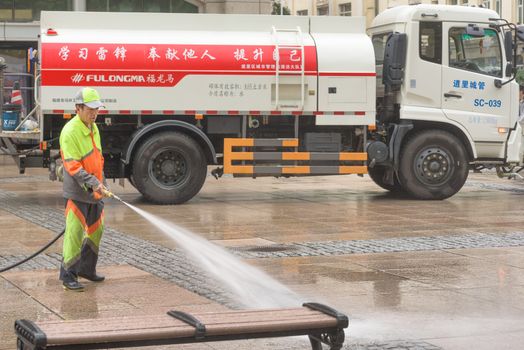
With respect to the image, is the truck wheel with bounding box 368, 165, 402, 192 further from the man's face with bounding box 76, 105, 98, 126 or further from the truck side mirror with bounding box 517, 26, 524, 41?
the man's face with bounding box 76, 105, 98, 126

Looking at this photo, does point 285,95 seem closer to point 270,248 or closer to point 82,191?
point 270,248

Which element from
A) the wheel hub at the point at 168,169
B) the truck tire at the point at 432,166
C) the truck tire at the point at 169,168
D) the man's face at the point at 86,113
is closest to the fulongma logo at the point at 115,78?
the truck tire at the point at 169,168

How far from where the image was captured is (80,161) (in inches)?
368

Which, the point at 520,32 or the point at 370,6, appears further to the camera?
the point at 370,6

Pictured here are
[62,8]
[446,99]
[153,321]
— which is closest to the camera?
[153,321]

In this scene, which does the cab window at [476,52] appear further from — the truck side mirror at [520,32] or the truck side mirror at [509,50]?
the truck side mirror at [520,32]

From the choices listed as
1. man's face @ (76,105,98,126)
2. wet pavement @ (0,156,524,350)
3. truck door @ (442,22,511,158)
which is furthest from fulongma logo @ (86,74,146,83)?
man's face @ (76,105,98,126)

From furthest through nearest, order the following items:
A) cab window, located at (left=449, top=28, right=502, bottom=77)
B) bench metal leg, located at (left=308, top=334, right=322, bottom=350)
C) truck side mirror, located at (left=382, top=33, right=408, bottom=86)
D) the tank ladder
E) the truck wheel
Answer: the truck wheel < cab window, located at (left=449, top=28, right=502, bottom=77) < truck side mirror, located at (left=382, top=33, right=408, bottom=86) < the tank ladder < bench metal leg, located at (left=308, top=334, right=322, bottom=350)

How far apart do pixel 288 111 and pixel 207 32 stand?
1805mm

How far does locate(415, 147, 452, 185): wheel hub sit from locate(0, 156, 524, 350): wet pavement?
1.39ft

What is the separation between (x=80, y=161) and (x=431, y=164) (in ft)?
30.7

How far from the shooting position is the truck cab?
1755 centimetres

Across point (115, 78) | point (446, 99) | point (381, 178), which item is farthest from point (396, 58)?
point (115, 78)

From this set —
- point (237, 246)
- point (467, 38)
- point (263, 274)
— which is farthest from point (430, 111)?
point (263, 274)
